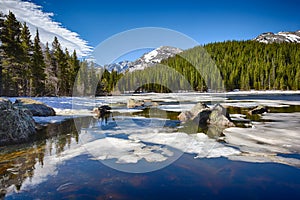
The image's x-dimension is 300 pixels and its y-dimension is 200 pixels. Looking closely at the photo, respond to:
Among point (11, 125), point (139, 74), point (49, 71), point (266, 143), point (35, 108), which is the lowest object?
point (266, 143)

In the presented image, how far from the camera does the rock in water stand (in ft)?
27.5

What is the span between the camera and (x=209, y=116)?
13.0 m

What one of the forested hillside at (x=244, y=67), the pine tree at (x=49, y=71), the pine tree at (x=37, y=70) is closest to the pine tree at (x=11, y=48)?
the pine tree at (x=37, y=70)

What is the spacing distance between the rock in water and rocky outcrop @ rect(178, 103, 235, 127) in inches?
381

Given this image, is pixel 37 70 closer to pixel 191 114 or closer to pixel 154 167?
pixel 191 114

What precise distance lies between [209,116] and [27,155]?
1037 centimetres

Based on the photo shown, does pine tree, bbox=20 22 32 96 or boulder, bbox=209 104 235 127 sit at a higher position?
pine tree, bbox=20 22 32 96

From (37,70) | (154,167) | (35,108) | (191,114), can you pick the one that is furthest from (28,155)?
(37,70)

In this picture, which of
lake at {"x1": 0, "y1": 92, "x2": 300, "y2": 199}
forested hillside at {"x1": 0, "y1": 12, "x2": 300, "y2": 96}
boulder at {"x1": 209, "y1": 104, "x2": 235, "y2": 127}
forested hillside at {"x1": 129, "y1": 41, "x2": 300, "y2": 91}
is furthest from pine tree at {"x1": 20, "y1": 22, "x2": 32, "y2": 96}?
forested hillside at {"x1": 129, "y1": 41, "x2": 300, "y2": 91}

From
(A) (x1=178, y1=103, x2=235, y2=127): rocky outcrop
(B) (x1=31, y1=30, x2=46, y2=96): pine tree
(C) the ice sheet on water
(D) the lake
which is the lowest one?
(D) the lake

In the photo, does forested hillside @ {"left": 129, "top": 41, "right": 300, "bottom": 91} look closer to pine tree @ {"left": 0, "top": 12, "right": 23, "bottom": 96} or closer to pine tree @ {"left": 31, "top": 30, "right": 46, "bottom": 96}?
pine tree @ {"left": 31, "top": 30, "right": 46, "bottom": 96}

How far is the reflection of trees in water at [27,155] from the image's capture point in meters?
4.87

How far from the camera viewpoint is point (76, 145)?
26.1 ft

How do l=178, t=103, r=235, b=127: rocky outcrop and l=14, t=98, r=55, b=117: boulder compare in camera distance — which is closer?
l=178, t=103, r=235, b=127: rocky outcrop
